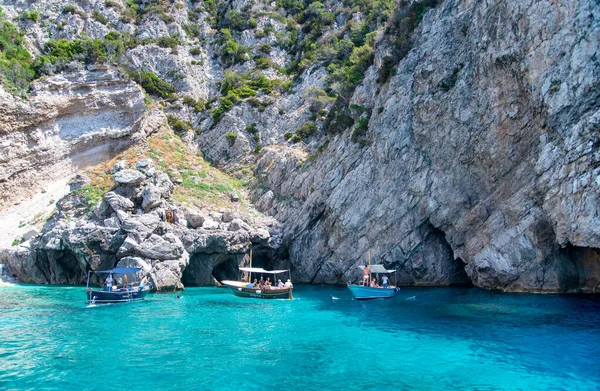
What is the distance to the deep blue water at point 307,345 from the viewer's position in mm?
13875

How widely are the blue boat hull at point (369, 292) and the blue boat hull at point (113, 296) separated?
611 inches

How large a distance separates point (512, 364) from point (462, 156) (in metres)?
22.6

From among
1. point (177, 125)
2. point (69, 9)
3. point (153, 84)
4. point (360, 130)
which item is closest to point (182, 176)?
point (177, 125)

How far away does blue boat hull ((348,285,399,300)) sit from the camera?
105 feet

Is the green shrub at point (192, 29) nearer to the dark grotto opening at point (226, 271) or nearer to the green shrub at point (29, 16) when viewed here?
the green shrub at point (29, 16)

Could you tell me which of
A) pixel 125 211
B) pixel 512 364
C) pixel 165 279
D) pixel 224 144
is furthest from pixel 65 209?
pixel 512 364

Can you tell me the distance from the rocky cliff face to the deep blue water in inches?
240

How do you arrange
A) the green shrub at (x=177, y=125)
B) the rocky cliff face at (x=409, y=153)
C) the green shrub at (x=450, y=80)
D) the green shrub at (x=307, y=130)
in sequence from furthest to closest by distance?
the green shrub at (x=177, y=125)
the green shrub at (x=307, y=130)
the green shrub at (x=450, y=80)
the rocky cliff face at (x=409, y=153)

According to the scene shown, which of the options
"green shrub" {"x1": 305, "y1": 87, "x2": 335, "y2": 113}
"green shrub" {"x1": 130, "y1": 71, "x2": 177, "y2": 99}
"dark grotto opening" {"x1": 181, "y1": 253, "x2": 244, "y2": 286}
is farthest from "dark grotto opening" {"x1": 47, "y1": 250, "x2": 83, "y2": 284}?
"green shrub" {"x1": 305, "y1": 87, "x2": 335, "y2": 113}

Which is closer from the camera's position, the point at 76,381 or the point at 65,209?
the point at 76,381

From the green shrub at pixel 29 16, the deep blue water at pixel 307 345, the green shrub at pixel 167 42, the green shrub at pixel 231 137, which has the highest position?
the green shrub at pixel 29 16

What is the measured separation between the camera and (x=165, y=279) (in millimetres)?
35875

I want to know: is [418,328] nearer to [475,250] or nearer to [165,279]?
[475,250]

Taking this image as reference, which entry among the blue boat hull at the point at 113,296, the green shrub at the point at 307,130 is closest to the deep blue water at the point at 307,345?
the blue boat hull at the point at 113,296
